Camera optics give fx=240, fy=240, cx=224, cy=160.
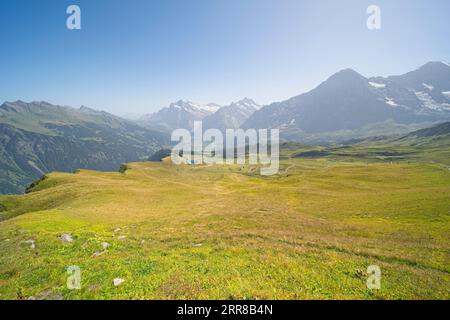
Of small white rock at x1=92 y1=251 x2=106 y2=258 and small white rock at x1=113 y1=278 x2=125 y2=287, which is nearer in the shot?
small white rock at x1=113 y1=278 x2=125 y2=287

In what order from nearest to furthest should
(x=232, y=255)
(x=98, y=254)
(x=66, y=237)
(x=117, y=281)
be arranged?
(x=117, y=281)
(x=232, y=255)
(x=98, y=254)
(x=66, y=237)

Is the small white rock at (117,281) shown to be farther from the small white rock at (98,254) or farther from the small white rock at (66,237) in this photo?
the small white rock at (66,237)

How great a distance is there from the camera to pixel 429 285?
16.0 m

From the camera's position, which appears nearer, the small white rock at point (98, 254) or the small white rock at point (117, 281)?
the small white rock at point (117, 281)

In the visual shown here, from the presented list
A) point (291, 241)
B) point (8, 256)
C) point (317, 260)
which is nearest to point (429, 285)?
point (317, 260)

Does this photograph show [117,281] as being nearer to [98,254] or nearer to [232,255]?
[98,254]

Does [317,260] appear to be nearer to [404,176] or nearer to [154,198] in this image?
[154,198]

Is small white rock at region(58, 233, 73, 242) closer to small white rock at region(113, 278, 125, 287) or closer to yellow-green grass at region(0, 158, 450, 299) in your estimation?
yellow-green grass at region(0, 158, 450, 299)

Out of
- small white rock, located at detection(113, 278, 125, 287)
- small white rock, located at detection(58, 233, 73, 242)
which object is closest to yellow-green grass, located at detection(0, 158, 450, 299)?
small white rock, located at detection(113, 278, 125, 287)

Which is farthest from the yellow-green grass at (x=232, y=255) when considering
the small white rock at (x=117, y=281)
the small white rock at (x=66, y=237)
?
the small white rock at (x=66, y=237)

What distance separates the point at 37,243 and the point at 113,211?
20158 mm

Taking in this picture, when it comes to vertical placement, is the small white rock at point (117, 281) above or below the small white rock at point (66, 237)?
above

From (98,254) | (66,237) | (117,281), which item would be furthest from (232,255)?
(66,237)
